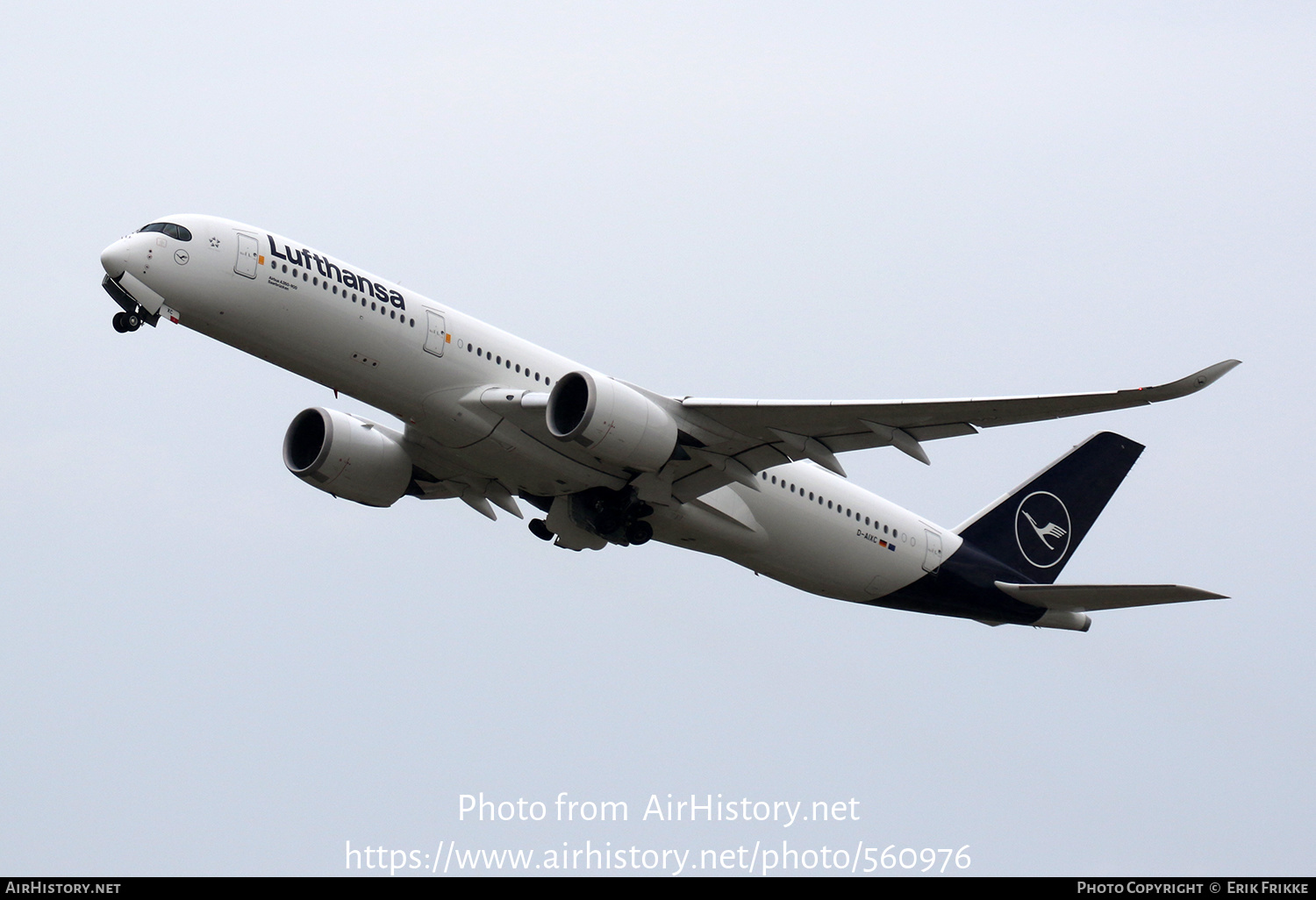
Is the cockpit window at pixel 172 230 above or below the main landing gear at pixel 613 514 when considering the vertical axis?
above

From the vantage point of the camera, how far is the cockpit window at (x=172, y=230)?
2450 centimetres

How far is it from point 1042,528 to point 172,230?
68.7 feet

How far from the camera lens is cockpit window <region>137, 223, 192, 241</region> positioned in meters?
24.5

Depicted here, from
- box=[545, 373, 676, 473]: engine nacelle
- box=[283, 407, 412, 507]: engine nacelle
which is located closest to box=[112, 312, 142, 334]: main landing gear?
box=[283, 407, 412, 507]: engine nacelle

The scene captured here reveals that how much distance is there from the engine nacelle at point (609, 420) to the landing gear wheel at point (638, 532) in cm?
232

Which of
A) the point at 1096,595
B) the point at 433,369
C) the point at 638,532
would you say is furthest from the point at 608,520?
the point at 1096,595

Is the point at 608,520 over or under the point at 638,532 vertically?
over

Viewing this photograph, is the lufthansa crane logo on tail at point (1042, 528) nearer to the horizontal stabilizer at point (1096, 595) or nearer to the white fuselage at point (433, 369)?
the horizontal stabilizer at point (1096, 595)

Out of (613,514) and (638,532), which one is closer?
(613,514)

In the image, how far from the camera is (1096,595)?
101 ft

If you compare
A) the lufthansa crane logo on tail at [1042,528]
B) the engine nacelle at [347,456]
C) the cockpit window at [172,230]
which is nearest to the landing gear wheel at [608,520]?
the engine nacelle at [347,456]

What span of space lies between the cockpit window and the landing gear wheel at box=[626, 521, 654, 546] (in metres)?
9.96

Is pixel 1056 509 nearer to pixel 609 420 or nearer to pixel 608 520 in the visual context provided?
pixel 608 520

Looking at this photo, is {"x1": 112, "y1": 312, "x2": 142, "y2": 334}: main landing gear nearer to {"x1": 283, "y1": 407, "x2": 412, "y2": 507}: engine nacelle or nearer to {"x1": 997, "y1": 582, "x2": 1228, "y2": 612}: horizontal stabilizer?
{"x1": 283, "y1": 407, "x2": 412, "y2": 507}: engine nacelle
